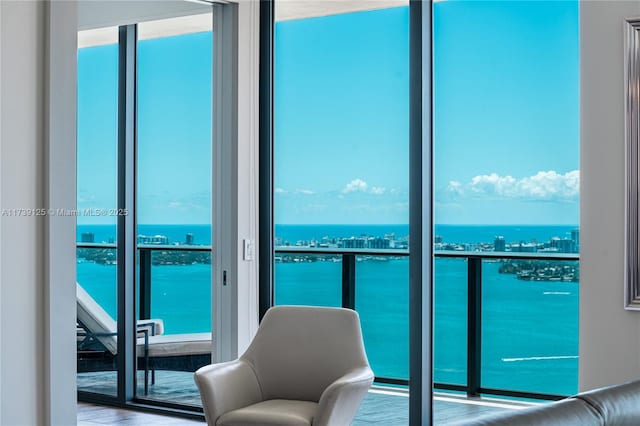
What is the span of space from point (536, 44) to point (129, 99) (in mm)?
2535

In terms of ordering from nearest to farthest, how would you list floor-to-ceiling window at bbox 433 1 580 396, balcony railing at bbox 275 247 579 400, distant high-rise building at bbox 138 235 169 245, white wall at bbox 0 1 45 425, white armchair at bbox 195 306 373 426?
white armchair at bbox 195 306 373 426
white wall at bbox 0 1 45 425
floor-to-ceiling window at bbox 433 1 580 396
balcony railing at bbox 275 247 579 400
distant high-rise building at bbox 138 235 169 245

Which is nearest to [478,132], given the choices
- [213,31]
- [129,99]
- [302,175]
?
[302,175]

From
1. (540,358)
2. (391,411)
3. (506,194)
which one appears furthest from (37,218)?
(540,358)

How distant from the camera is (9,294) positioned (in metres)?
3.97

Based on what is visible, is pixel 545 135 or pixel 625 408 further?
pixel 545 135

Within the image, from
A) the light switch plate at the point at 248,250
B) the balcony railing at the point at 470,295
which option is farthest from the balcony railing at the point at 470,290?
the light switch plate at the point at 248,250

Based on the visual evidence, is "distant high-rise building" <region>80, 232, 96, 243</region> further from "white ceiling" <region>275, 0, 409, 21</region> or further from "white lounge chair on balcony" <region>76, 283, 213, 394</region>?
"white ceiling" <region>275, 0, 409, 21</region>

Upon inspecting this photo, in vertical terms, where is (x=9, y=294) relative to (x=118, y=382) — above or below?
above

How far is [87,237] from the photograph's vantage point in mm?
5770

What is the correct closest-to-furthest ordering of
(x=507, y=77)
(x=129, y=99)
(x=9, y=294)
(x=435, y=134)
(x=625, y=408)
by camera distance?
(x=625, y=408) → (x=9, y=294) → (x=435, y=134) → (x=507, y=77) → (x=129, y=99)

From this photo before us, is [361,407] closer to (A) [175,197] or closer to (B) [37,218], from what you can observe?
Answer: (A) [175,197]

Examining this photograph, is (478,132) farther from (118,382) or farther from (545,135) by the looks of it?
(118,382)

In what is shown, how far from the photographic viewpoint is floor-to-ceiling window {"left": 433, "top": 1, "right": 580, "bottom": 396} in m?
4.83

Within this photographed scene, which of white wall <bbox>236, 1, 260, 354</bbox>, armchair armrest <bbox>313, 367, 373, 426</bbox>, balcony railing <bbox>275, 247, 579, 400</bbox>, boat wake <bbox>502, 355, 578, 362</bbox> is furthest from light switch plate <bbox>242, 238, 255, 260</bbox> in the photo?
boat wake <bbox>502, 355, 578, 362</bbox>
